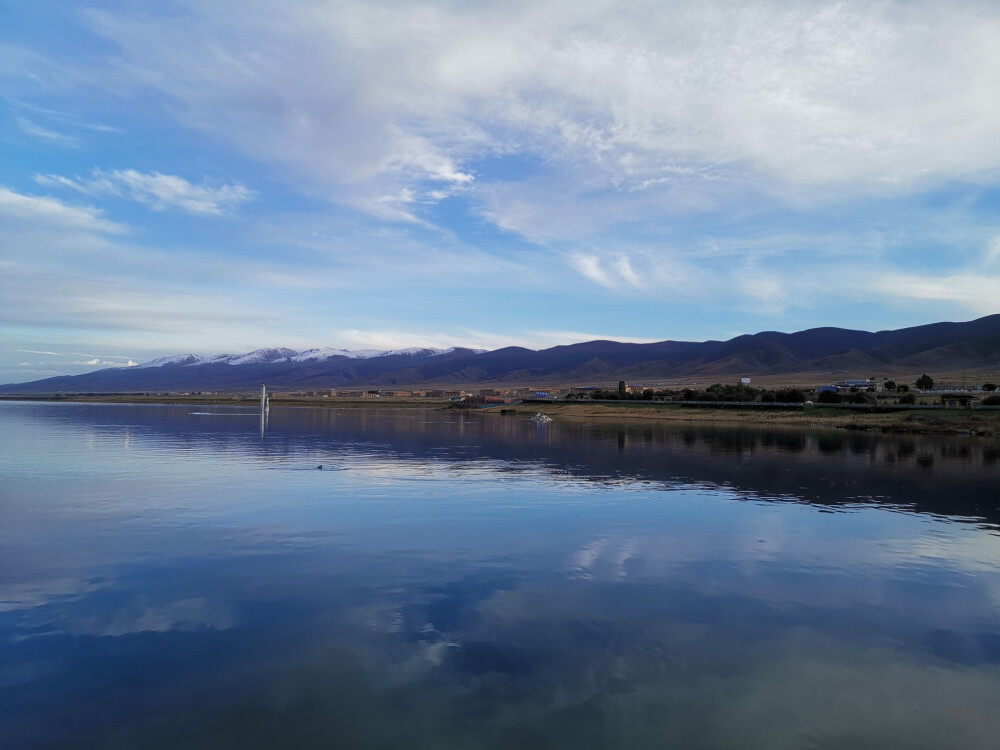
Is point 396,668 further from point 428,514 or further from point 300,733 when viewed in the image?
point 428,514

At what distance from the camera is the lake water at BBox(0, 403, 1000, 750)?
8344 millimetres

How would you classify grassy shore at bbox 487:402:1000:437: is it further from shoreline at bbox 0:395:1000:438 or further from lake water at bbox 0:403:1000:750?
lake water at bbox 0:403:1000:750

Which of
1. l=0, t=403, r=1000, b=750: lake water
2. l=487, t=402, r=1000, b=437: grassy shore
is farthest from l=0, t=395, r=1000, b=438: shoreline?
l=0, t=403, r=1000, b=750: lake water

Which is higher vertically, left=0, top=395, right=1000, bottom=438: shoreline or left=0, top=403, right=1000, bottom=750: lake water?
left=0, top=403, right=1000, bottom=750: lake water

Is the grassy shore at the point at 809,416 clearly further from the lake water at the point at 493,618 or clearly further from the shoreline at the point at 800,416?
the lake water at the point at 493,618

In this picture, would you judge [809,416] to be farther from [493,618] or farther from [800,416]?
[493,618]

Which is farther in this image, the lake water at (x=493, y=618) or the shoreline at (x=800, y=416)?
the shoreline at (x=800, y=416)

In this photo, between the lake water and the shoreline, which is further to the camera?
the shoreline

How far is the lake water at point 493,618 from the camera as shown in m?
8.34

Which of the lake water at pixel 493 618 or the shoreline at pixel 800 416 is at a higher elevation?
the lake water at pixel 493 618

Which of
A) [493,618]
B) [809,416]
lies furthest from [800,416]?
[493,618]

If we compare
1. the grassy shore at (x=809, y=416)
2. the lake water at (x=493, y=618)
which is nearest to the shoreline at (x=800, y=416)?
the grassy shore at (x=809, y=416)

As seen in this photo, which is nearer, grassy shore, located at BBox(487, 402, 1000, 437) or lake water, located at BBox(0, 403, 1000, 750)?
lake water, located at BBox(0, 403, 1000, 750)

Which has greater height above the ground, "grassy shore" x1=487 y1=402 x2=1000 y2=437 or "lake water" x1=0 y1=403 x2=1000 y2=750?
"lake water" x1=0 y1=403 x2=1000 y2=750
